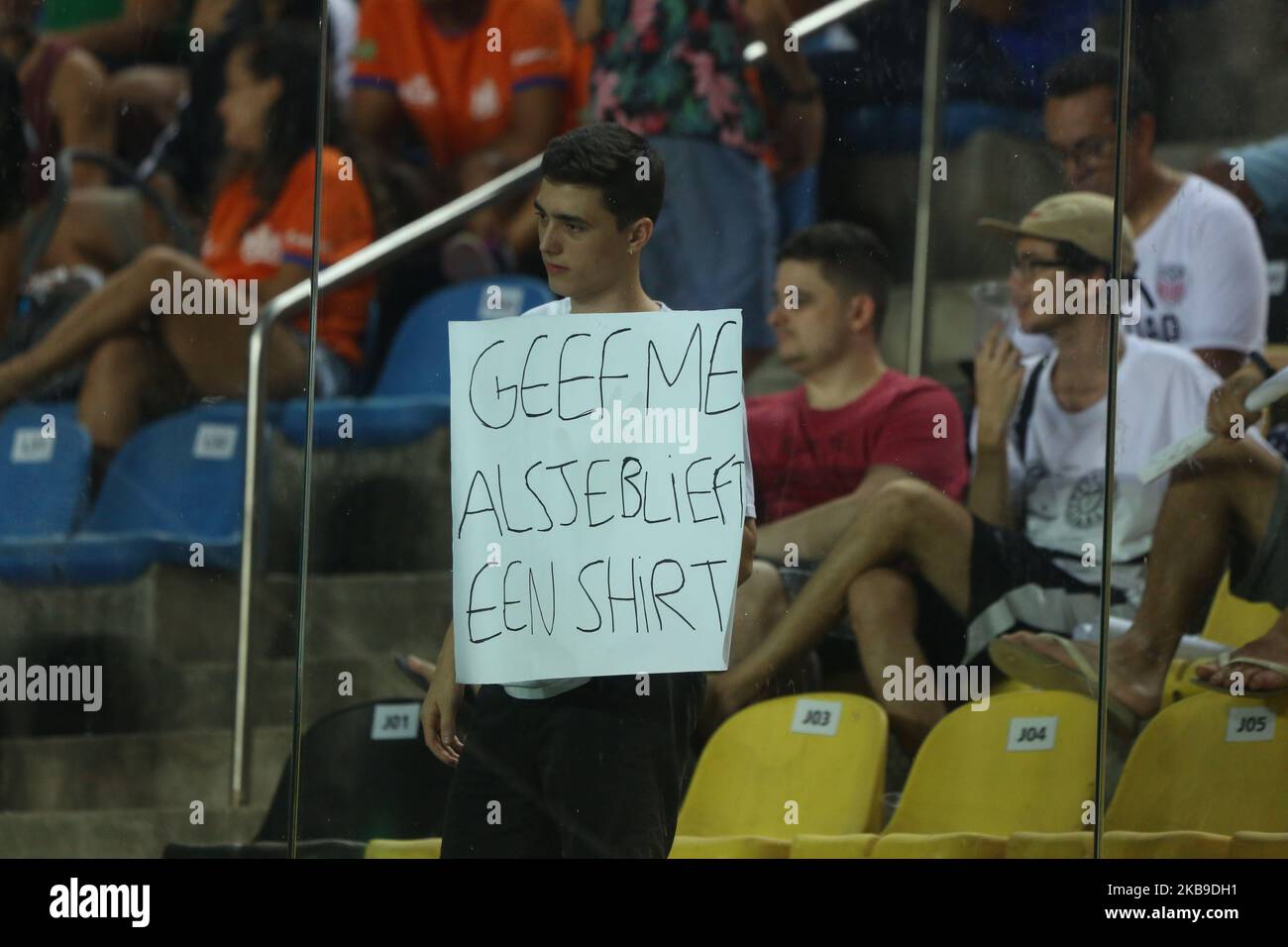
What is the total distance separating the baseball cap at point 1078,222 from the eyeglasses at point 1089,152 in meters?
0.06

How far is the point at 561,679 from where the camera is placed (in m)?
3.77

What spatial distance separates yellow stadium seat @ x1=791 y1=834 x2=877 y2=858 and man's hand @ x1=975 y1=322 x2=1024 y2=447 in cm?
74

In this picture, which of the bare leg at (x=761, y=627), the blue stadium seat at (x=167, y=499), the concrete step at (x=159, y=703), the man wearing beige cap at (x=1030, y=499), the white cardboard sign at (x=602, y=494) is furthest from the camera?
the blue stadium seat at (x=167, y=499)

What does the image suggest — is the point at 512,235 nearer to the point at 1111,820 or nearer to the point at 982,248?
the point at 982,248

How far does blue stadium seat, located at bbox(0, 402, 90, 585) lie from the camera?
4172 mm

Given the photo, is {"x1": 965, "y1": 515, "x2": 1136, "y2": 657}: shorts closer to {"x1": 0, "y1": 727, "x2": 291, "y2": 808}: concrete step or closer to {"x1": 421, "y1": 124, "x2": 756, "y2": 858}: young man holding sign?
{"x1": 421, "y1": 124, "x2": 756, "y2": 858}: young man holding sign

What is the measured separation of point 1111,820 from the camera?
3.97m

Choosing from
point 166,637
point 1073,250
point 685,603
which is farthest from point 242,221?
point 1073,250

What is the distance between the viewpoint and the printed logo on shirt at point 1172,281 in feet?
13.5

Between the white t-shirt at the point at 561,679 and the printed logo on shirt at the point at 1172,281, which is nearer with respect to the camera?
the white t-shirt at the point at 561,679

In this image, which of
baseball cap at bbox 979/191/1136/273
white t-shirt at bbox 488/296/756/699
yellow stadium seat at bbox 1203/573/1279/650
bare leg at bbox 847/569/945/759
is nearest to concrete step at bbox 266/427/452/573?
white t-shirt at bbox 488/296/756/699

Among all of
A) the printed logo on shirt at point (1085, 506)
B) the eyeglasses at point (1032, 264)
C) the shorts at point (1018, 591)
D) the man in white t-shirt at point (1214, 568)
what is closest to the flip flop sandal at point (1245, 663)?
the man in white t-shirt at point (1214, 568)

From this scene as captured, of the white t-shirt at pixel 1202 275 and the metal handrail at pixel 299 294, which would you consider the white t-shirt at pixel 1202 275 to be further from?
the metal handrail at pixel 299 294
